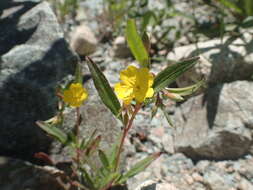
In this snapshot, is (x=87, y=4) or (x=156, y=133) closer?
(x=156, y=133)

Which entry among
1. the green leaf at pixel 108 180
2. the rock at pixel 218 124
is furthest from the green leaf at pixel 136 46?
the rock at pixel 218 124

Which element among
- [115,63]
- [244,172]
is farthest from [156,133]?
[115,63]

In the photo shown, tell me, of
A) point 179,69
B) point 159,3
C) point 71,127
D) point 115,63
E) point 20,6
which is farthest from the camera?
point 159,3

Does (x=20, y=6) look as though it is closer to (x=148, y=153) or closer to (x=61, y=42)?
(x=61, y=42)

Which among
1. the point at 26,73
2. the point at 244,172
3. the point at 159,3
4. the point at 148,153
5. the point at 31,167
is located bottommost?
the point at 244,172

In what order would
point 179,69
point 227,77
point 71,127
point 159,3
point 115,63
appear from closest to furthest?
point 179,69
point 71,127
point 227,77
point 115,63
point 159,3

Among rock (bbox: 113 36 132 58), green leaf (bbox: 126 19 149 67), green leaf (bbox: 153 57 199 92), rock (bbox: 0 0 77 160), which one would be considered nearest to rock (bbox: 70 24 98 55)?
rock (bbox: 113 36 132 58)

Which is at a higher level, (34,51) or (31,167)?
(34,51)

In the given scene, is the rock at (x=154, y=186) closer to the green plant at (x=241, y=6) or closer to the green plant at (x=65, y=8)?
the green plant at (x=241, y=6)

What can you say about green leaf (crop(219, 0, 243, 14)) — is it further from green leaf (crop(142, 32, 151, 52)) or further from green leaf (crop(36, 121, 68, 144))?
green leaf (crop(36, 121, 68, 144))
